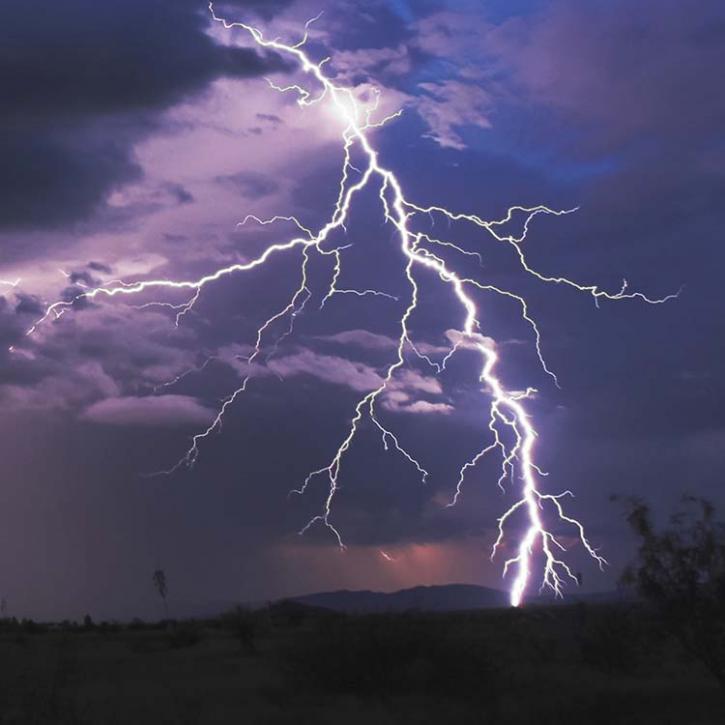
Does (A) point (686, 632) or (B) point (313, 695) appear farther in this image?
(B) point (313, 695)

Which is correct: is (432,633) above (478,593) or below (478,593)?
below

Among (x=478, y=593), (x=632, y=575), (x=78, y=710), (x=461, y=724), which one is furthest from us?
(x=478, y=593)

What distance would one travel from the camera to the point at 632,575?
2095 centimetres

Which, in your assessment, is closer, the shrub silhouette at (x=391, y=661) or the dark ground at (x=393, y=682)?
the dark ground at (x=393, y=682)

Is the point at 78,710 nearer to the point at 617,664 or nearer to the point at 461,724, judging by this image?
the point at 461,724

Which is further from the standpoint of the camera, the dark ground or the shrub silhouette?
the shrub silhouette

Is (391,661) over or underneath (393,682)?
over

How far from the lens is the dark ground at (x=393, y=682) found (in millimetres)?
19156

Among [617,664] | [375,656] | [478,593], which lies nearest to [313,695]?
[375,656]

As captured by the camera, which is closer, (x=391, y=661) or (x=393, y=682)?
(x=393, y=682)

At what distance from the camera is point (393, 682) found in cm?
2284

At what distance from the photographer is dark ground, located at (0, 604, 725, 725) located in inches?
754

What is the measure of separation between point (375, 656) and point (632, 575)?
5900 millimetres

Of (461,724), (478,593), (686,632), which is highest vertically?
(478,593)
